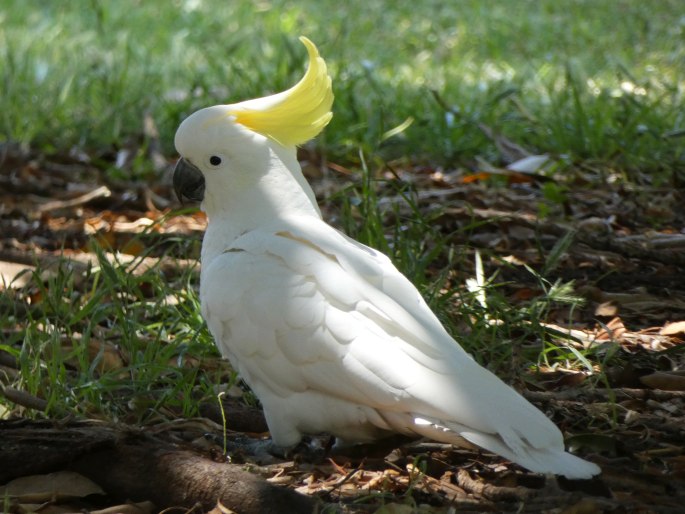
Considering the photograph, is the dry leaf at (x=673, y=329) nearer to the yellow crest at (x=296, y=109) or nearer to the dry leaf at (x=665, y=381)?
the dry leaf at (x=665, y=381)

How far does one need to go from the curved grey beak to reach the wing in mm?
269

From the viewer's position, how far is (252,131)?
2.63 metres

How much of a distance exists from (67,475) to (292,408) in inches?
19.9

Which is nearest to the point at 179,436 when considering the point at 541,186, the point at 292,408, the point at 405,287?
the point at 292,408

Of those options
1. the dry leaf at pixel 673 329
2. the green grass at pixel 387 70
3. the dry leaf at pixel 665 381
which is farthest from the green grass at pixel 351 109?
the dry leaf at pixel 673 329

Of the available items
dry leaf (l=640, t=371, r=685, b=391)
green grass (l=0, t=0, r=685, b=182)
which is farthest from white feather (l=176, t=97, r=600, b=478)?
green grass (l=0, t=0, r=685, b=182)

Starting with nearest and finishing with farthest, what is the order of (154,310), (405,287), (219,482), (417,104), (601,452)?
(219,482)
(601,452)
(405,287)
(154,310)
(417,104)

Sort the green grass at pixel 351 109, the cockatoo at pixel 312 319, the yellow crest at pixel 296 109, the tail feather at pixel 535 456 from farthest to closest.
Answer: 1. the green grass at pixel 351 109
2. the yellow crest at pixel 296 109
3. the cockatoo at pixel 312 319
4. the tail feather at pixel 535 456

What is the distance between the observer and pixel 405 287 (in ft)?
8.02

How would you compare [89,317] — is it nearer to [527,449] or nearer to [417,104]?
[527,449]

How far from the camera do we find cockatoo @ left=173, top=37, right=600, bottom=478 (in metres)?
2.10

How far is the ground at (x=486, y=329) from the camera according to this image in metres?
2.12

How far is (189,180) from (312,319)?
64cm

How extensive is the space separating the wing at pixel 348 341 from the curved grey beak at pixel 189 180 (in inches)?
10.6
